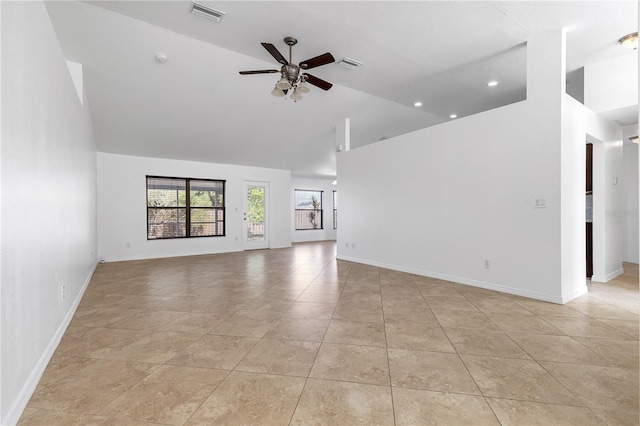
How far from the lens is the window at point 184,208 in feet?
24.3

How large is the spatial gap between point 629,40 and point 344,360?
15.8 feet

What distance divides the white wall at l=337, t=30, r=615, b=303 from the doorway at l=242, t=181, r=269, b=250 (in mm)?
4614

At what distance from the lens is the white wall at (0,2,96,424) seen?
151cm

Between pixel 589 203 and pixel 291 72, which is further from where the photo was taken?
pixel 589 203

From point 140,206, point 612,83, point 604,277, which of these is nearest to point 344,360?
point 604,277

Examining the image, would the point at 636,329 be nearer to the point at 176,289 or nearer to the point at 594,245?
the point at 594,245

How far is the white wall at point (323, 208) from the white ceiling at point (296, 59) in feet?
12.0

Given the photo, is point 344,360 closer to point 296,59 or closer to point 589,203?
point 296,59

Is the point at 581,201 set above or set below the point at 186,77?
below

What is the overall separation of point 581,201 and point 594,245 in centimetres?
123

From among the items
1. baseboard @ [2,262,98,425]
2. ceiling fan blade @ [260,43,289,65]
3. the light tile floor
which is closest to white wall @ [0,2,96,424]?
baseboard @ [2,262,98,425]

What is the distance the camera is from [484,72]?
174 inches

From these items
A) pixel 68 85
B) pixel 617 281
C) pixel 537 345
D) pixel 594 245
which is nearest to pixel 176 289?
pixel 68 85

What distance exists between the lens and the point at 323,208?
1166cm
